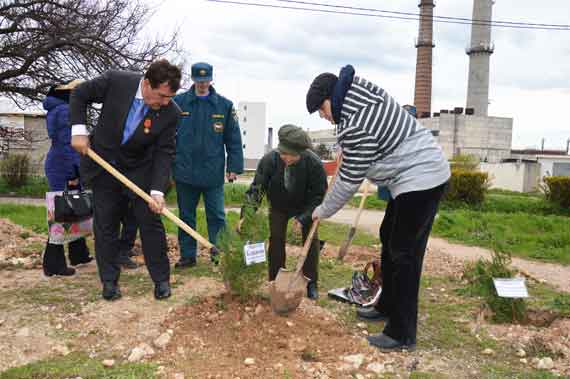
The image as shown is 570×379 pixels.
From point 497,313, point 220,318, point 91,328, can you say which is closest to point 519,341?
point 497,313

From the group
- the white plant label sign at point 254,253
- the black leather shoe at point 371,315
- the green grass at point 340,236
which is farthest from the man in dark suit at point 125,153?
the green grass at point 340,236

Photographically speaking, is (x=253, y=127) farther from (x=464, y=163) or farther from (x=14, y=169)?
(x=14, y=169)

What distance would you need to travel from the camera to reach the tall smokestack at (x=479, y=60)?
127 ft

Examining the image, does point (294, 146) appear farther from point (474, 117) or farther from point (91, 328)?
point (474, 117)

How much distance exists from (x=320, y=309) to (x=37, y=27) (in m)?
8.92

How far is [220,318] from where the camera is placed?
3566 millimetres

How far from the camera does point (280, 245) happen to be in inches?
166

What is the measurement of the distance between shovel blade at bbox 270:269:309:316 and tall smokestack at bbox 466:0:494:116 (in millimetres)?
39685

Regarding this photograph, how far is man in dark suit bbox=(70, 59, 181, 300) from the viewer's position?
3.78 meters

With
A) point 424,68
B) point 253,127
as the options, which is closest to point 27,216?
point 424,68

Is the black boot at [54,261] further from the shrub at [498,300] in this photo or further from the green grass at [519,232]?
the green grass at [519,232]

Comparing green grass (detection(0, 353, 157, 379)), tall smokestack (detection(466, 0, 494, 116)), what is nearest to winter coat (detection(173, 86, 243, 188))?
green grass (detection(0, 353, 157, 379))

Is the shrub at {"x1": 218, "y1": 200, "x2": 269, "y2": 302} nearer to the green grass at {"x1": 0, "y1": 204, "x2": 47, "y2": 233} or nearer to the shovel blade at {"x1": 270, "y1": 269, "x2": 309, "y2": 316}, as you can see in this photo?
the shovel blade at {"x1": 270, "y1": 269, "x2": 309, "y2": 316}

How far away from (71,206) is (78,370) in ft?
6.14
